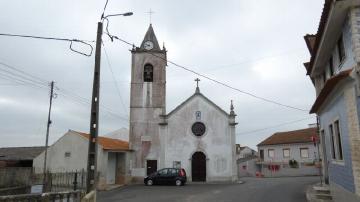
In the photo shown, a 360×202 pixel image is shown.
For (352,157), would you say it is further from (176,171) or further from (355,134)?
(176,171)

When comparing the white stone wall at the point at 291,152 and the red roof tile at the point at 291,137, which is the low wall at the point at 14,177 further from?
the red roof tile at the point at 291,137

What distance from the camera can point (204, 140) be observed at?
32438 millimetres

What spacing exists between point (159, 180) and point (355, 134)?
800 inches

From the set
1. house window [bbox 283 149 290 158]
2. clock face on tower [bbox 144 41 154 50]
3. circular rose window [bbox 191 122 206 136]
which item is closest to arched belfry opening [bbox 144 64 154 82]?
clock face on tower [bbox 144 41 154 50]

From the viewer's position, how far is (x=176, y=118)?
33.2 m

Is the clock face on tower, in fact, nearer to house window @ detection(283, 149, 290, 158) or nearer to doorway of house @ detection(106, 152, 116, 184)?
doorway of house @ detection(106, 152, 116, 184)

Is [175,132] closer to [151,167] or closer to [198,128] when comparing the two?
[198,128]

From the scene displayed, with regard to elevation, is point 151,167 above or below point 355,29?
below

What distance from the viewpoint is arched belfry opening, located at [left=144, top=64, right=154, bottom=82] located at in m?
33.9

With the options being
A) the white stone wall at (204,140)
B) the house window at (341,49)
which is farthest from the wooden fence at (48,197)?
the white stone wall at (204,140)

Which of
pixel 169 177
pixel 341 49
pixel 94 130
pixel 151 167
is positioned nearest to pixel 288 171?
pixel 151 167

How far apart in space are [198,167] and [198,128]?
11.2 feet

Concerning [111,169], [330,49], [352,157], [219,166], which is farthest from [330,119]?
[111,169]

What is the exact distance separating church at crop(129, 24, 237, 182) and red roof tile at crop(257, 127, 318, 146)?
20.8 meters
